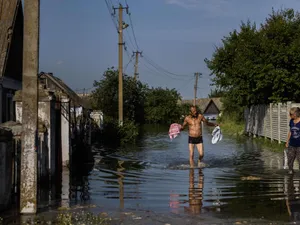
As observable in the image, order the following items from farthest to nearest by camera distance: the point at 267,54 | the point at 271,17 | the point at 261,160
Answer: the point at 271,17 → the point at 267,54 → the point at 261,160

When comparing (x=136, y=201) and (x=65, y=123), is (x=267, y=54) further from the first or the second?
(x=136, y=201)

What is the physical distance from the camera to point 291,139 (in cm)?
1345

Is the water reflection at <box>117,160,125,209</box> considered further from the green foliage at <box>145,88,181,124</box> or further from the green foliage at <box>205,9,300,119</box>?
the green foliage at <box>145,88,181,124</box>

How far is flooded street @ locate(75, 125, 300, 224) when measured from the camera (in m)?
8.61

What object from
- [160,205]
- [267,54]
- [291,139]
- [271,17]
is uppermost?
[271,17]

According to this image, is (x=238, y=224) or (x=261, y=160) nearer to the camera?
(x=238, y=224)

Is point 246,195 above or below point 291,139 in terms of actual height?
below

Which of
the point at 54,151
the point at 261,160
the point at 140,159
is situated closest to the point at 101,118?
the point at 140,159

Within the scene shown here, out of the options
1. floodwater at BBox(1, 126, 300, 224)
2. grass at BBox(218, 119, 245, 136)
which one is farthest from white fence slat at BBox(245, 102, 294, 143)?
floodwater at BBox(1, 126, 300, 224)

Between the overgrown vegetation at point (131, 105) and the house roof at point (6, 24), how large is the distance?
7.77m

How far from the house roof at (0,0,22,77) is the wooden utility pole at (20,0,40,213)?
1373cm

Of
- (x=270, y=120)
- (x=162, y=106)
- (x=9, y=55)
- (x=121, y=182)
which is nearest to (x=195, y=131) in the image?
(x=121, y=182)

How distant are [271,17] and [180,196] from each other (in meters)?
21.9

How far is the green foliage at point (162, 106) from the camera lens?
7244 cm
